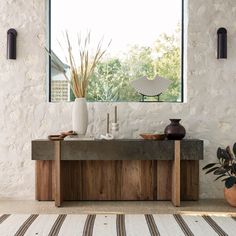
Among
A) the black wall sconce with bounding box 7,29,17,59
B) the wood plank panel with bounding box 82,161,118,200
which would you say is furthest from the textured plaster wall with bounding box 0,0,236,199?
the wood plank panel with bounding box 82,161,118,200

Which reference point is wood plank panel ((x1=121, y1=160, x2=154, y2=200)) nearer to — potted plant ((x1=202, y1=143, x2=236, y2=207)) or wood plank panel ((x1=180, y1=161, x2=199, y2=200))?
wood plank panel ((x1=180, y1=161, x2=199, y2=200))

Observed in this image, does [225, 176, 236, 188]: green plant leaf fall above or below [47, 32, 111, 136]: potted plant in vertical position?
below

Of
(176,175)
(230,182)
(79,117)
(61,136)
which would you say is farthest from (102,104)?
(230,182)

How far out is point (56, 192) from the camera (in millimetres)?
4082

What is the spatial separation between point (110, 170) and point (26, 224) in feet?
4.37

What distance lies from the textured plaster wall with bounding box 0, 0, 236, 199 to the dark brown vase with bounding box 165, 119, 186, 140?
0.33m

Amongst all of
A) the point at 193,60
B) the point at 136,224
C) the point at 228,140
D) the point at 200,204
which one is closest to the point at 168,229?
the point at 136,224

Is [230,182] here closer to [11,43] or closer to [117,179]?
[117,179]

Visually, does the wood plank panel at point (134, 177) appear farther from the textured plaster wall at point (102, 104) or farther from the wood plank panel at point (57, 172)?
the wood plank panel at point (57, 172)

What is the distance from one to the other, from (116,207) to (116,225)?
0.73 metres

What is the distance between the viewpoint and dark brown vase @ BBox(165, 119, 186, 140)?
14.1 feet

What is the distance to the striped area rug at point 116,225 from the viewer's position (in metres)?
3.18

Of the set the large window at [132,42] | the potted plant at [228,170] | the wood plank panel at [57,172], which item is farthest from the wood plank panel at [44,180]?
the potted plant at [228,170]

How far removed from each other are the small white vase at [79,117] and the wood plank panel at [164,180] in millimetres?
990
